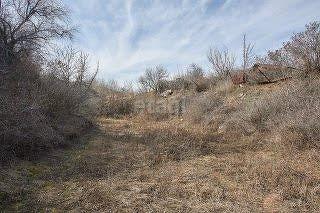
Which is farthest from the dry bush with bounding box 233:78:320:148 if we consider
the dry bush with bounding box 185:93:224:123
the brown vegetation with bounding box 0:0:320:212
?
the dry bush with bounding box 185:93:224:123

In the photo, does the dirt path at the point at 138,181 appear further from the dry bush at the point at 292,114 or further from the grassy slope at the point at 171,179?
the dry bush at the point at 292,114

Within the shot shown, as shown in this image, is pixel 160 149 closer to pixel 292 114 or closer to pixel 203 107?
pixel 292 114

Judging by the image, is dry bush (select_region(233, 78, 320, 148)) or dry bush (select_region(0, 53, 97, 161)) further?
dry bush (select_region(233, 78, 320, 148))

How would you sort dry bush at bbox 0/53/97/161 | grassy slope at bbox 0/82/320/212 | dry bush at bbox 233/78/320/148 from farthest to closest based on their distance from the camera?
dry bush at bbox 233/78/320/148 → dry bush at bbox 0/53/97/161 → grassy slope at bbox 0/82/320/212

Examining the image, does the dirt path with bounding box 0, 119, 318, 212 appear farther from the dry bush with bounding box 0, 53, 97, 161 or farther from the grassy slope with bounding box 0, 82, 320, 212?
the dry bush with bounding box 0, 53, 97, 161

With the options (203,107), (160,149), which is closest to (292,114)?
(160,149)

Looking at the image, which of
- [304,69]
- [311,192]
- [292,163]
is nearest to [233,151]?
[292,163]

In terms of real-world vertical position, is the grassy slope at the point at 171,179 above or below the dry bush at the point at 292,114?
below

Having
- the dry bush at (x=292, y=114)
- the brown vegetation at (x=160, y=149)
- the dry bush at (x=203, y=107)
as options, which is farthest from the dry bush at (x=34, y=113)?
the dry bush at (x=292, y=114)

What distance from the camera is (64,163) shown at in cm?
888

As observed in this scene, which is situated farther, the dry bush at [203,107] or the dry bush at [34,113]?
the dry bush at [203,107]

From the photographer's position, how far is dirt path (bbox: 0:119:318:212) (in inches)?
230

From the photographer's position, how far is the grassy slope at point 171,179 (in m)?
5.84

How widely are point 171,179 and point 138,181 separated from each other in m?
0.66
